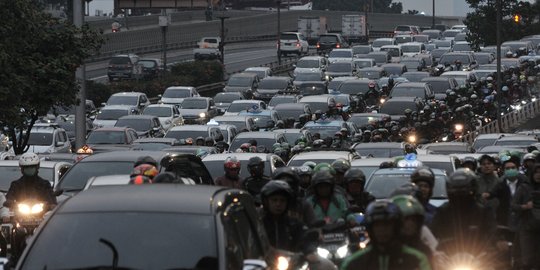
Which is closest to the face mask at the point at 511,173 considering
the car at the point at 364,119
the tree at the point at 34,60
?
the tree at the point at 34,60

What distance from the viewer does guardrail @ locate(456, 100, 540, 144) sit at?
158 ft

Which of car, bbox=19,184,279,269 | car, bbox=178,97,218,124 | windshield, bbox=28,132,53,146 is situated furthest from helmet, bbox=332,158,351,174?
car, bbox=178,97,218,124

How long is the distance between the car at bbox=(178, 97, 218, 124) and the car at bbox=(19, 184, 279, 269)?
1593 inches

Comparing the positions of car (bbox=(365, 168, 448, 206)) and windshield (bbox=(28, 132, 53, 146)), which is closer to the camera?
car (bbox=(365, 168, 448, 206))

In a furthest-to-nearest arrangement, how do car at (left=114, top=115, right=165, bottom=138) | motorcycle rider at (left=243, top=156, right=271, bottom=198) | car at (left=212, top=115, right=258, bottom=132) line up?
car at (left=114, top=115, right=165, bottom=138) → car at (left=212, top=115, right=258, bottom=132) → motorcycle rider at (left=243, top=156, right=271, bottom=198)

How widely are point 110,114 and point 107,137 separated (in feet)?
42.0

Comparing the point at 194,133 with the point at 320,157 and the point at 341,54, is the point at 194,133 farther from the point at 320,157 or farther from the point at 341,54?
the point at 341,54

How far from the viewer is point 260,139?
32219 millimetres

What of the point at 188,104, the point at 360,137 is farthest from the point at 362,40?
the point at 360,137

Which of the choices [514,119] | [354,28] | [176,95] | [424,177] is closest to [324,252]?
[424,177]

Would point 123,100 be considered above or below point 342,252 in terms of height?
below

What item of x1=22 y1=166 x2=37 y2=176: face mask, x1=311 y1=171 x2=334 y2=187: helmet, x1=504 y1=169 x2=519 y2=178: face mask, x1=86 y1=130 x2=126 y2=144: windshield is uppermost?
x1=311 y1=171 x2=334 y2=187: helmet

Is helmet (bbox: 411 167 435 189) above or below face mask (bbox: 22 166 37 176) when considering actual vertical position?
above

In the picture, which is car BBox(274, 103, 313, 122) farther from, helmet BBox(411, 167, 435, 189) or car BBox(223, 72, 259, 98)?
helmet BBox(411, 167, 435, 189)
